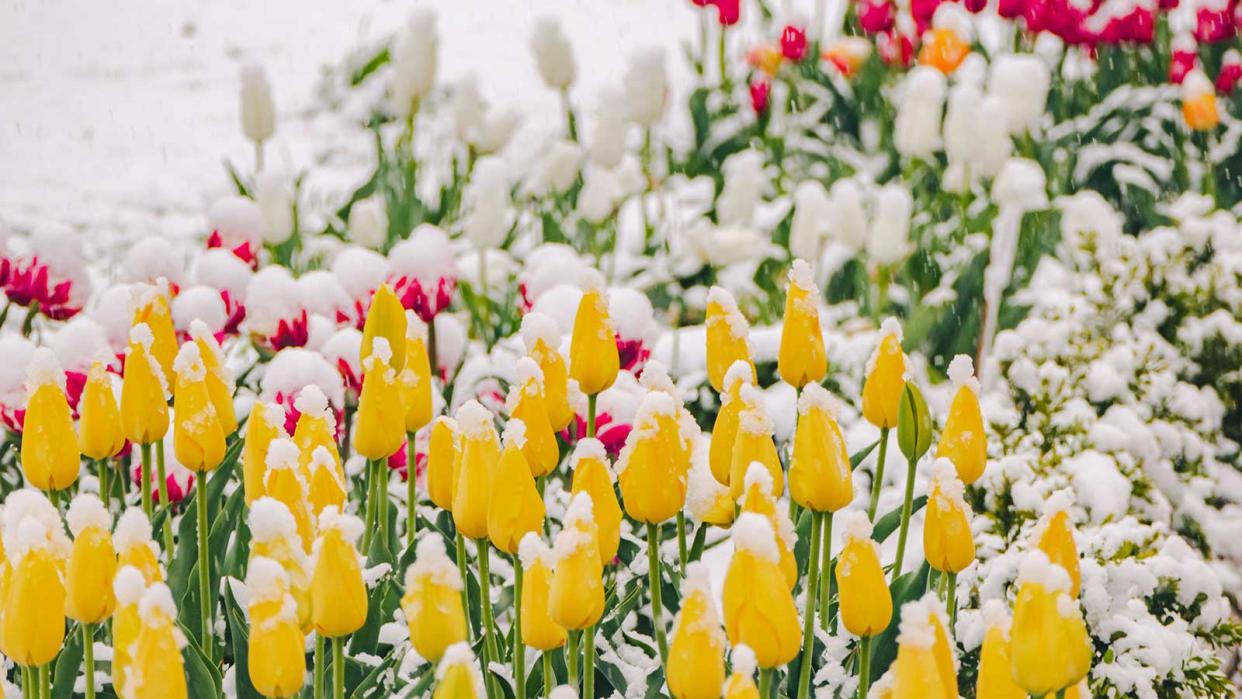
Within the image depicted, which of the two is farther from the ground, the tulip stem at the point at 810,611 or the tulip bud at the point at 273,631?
the tulip bud at the point at 273,631

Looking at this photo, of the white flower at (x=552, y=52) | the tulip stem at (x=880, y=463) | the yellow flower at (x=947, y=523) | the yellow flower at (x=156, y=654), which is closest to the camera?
the yellow flower at (x=156, y=654)

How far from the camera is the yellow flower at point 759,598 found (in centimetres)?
73

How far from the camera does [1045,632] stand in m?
0.73

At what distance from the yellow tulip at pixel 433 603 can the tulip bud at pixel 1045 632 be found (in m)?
0.31

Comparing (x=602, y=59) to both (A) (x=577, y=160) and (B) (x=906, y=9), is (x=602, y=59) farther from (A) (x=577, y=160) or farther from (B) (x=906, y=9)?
(A) (x=577, y=160)

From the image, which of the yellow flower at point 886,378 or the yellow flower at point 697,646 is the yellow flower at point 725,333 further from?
the yellow flower at point 697,646

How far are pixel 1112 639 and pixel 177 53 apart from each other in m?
4.80

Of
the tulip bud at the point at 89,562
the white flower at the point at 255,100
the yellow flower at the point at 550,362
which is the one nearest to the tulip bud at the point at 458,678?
the tulip bud at the point at 89,562

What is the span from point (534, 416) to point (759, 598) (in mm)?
266

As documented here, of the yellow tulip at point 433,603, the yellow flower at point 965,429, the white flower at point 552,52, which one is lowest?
the yellow tulip at point 433,603

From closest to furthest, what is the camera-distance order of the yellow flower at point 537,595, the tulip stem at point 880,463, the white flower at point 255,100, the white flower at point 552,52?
the yellow flower at point 537,595 → the tulip stem at point 880,463 → the white flower at point 255,100 → the white flower at point 552,52

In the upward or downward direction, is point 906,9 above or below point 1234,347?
above

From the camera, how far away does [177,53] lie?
17.6ft

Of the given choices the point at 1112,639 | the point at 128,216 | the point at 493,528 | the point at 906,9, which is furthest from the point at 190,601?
the point at 906,9
